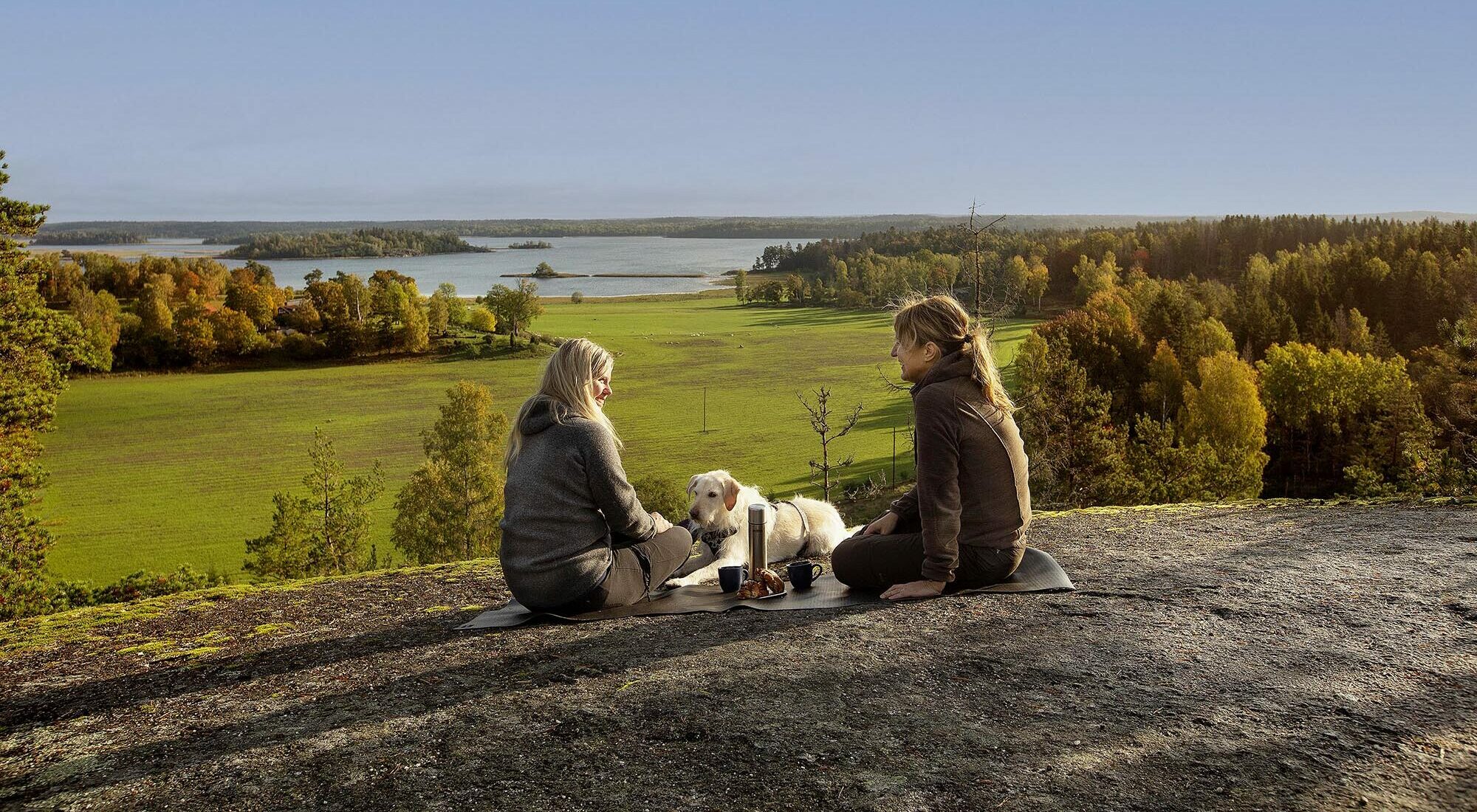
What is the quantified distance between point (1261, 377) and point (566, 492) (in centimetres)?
7256

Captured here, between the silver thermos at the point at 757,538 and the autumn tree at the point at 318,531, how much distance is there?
36.5 m

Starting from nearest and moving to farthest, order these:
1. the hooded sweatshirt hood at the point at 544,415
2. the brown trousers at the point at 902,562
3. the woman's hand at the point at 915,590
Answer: the hooded sweatshirt hood at the point at 544,415 < the woman's hand at the point at 915,590 < the brown trousers at the point at 902,562

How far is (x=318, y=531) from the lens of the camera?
1737 inches

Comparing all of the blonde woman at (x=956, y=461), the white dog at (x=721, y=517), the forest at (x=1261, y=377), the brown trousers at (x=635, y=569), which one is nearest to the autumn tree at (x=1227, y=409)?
the forest at (x=1261, y=377)

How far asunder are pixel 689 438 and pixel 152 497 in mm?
38284

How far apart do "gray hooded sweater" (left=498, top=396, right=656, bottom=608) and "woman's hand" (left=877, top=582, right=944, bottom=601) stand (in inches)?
79.0

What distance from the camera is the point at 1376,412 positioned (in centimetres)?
6247

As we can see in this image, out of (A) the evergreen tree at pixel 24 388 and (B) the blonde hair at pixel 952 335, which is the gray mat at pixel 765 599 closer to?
(B) the blonde hair at pixel 952 335

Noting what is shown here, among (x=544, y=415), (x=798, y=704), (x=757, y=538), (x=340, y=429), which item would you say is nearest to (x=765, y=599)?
(x=757, y=538)

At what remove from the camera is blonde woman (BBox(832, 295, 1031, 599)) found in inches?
263

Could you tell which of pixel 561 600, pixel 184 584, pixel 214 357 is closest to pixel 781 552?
pixel 561 600

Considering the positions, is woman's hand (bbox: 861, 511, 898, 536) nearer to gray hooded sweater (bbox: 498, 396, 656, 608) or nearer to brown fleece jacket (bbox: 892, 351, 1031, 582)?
brown fleece jacket (bbox: 892, 351, 1031, 582)

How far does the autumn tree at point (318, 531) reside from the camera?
135 feet

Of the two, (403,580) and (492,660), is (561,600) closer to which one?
(492,660)
